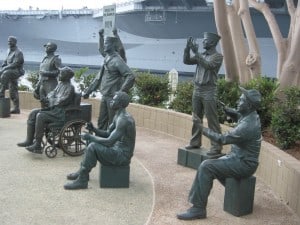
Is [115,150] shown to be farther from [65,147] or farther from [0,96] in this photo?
[0,96]

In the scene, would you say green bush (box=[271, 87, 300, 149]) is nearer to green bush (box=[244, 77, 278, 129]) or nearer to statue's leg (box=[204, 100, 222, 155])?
statue's leg (box=[204, 100, 222, 155])

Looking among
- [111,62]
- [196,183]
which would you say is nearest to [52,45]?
[111,62]

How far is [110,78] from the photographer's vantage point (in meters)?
7.42

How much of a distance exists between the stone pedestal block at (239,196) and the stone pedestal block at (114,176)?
139cm

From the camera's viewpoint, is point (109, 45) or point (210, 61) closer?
point (210, 61)

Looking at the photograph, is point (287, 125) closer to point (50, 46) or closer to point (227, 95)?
point (227, 95)

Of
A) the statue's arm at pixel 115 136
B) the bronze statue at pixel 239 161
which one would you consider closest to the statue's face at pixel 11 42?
the statue's arm at pixel 115 136

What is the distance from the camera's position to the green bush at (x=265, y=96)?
8.34m

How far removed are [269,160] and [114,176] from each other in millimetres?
2236

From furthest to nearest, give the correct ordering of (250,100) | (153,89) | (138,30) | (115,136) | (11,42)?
(138,30) → (153,89) → (11,42) → (115,136) → (250,100)

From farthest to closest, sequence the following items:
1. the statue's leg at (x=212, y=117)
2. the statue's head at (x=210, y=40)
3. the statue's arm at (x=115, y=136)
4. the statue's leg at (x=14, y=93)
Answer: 1. the statue's leg at (x=14, y=93)
2. the statue's leg at (x=212, y=117)
3. the statue's head at (x=210, y=40)
4. the statue's arm at (x=115, y=136)

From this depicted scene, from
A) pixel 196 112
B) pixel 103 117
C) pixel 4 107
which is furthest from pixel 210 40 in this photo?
pixel 4 107

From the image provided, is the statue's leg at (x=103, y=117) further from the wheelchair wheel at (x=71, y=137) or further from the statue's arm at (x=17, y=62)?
the statue's arm at (x=17, y=62)

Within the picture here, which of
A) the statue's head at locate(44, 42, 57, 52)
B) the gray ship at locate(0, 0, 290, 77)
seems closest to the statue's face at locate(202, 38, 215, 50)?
the statue's head at locate(44, 42, 57, 52)
